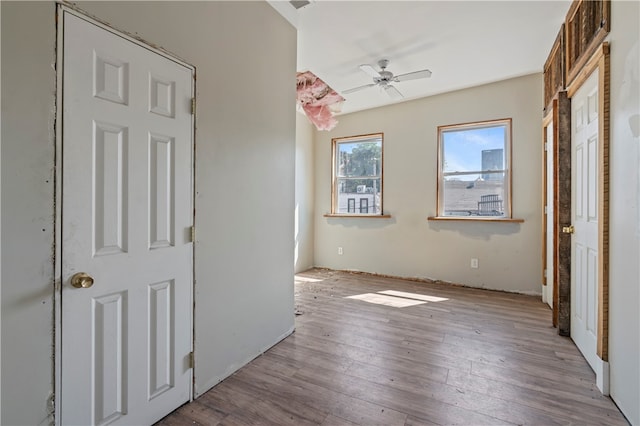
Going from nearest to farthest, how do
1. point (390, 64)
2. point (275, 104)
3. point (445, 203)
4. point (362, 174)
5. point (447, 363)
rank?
point (447, 363) → point (275, 104) → point (390, 64) → point (445, 203) → point (362, 174)

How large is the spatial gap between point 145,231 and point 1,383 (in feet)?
2.51

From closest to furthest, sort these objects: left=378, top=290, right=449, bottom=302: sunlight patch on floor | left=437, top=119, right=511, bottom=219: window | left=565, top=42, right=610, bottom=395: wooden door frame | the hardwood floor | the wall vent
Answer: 1. the hardwood floor
2. left=565, top=42, right=610, bottom=395: wooden door frame
3. the wall vent
4. left=378, top=290, right=449, bottom=302: sunlight patch on floor
5. left=437, top=119, right=511, bottom=219: window

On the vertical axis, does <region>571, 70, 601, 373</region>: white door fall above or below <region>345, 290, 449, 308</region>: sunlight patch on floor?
above

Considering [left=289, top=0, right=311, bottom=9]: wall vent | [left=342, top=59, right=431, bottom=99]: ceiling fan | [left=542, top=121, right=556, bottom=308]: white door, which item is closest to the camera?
[left=289, top=0, right=311, bottom=9]: wall vent

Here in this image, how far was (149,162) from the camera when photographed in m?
1.62

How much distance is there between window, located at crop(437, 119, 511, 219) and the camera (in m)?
4.23

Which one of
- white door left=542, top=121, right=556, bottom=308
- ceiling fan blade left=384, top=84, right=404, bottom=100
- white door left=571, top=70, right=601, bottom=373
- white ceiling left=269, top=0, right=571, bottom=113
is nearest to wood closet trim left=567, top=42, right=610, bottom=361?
white door left=571, top=70, right=601, bottom=373

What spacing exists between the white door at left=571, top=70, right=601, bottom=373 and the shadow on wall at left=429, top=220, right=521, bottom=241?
1.54 meters

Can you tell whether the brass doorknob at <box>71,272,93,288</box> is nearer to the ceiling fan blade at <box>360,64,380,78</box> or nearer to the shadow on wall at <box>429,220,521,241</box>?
the ceiling fan blade at <box>360,64,380,78</box>

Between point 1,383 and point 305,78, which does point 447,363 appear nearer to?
point 1,383

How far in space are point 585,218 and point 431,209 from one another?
7.79 feet

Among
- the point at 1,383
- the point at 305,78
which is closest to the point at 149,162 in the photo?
the point at 1,383

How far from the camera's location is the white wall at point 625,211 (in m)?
1.58

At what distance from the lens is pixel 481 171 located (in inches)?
172
